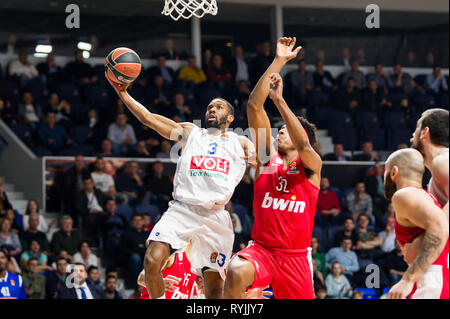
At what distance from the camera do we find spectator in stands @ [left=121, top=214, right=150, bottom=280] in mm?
11547

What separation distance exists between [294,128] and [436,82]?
11.9 metres

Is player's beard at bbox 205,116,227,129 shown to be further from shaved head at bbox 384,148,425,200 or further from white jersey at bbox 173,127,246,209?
shaved head at bbox 384,148,425,200

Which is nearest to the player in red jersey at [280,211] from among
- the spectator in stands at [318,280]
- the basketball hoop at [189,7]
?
the basketball hoop at [189,7]

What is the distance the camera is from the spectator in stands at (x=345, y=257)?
39.5 ft

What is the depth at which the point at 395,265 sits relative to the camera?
1225cm

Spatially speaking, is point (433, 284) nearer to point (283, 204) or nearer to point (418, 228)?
point (418, 228)

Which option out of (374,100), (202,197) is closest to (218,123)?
(202,197)

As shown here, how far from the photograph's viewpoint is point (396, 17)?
1817 cm

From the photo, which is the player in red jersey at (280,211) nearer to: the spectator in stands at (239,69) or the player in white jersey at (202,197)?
the player in white jersey at (202,197)

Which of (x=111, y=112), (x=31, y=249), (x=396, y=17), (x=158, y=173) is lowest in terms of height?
(x=31, y=249)

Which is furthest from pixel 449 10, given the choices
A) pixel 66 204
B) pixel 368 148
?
pixel 66 204

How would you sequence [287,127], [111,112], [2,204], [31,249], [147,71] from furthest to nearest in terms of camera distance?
[147,71]
[111,112]
[2,204]
[31,249]
[287,127]

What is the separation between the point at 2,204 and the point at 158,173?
2.40 metres
